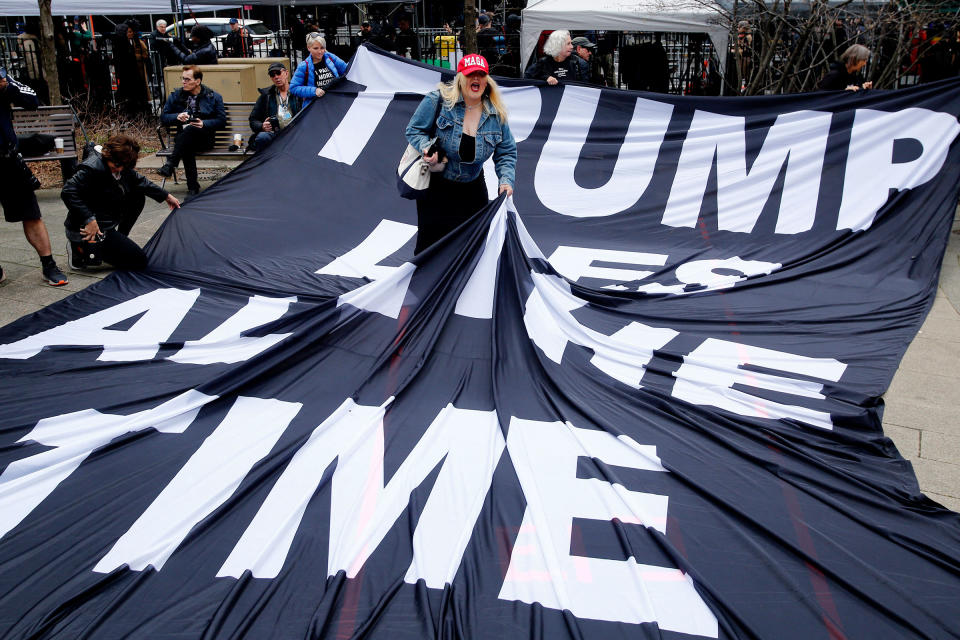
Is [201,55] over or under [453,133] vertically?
over

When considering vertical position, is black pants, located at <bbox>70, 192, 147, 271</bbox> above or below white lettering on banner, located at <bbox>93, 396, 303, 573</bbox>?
above

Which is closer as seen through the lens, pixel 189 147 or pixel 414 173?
pixel 414 173

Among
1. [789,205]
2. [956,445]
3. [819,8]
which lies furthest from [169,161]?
[956,445]

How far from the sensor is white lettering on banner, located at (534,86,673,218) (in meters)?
7.36

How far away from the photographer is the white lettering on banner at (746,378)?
4332 millimetres

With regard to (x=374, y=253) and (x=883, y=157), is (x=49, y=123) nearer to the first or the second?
(x=374, y=253)

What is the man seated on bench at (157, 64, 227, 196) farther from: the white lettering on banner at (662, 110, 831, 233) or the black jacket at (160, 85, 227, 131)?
the white lettering on banner at (662, 110, 831, 233)

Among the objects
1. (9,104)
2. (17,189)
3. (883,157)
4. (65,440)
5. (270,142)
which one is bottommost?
(65,440)

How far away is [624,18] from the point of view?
11938mm

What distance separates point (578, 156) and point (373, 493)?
486 cm

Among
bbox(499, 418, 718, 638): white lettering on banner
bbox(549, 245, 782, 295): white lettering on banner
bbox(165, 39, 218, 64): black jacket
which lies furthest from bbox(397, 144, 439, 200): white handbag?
bbox(165, 39, 218, 64): black jacket

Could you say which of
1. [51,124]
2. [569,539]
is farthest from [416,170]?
[51,124]

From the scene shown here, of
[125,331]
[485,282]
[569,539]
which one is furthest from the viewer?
[125,331]

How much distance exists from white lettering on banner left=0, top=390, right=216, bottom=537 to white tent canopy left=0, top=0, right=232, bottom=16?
13.3m
